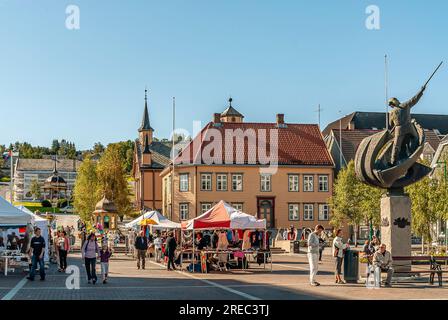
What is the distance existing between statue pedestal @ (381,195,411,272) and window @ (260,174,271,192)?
1855 inches

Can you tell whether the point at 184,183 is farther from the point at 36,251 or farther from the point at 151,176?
the point at 36,251

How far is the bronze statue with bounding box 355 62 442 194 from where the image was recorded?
25.3m

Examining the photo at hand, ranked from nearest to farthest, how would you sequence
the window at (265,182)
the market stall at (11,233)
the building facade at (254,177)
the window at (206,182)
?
the market stall at (11,233) → the window at (206,182) → the building facade at (254,177) → the window at (265,182)

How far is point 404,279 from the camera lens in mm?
24250

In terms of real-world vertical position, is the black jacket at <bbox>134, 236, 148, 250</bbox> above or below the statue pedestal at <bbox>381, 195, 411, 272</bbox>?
below

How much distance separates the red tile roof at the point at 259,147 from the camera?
71812mm

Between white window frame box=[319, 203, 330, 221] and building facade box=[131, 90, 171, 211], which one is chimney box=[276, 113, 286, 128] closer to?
white window frame box=[319, 203, 330, 221]

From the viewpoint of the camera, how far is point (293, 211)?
7288 cm

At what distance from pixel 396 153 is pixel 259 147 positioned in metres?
48.3

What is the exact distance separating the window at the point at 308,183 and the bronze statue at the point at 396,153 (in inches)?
1859

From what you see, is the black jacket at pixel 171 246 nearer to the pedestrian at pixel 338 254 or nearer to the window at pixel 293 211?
the pedestrian at pixel 338 254

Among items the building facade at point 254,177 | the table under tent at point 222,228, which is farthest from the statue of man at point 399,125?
the building facade at point 254,177

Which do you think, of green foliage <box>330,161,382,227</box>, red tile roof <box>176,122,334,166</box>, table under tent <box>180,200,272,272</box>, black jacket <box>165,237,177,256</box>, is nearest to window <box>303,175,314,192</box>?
red tile roof <box>176,122,334,166</box>

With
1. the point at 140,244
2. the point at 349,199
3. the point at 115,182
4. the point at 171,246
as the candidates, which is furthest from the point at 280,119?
the point at 140,244
